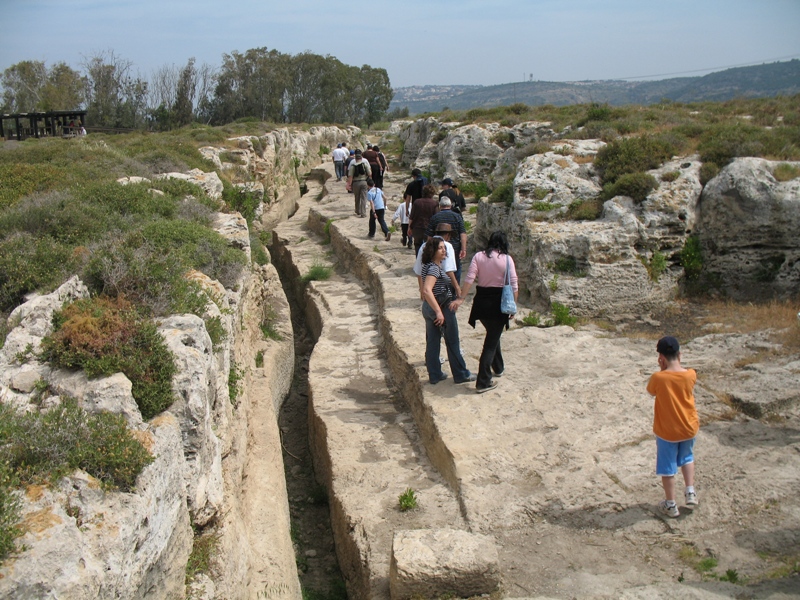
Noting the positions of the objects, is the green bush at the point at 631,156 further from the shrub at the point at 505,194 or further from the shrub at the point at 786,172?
the shrub at the point at 786,172

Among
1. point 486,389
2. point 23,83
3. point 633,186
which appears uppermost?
point 23,83

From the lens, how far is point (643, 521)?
542cm

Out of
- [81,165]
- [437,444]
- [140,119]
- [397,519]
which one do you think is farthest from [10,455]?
[140,119]

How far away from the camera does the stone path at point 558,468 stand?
4938 millimetres

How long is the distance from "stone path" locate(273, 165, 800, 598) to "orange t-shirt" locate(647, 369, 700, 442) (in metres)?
0.78

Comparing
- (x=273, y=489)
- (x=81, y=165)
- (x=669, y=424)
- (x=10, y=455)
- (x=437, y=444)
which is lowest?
(x=273, y=489)

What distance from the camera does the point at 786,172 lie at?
1095cm

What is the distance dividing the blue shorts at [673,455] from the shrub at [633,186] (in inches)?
276

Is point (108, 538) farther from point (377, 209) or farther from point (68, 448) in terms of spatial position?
point (377, 209)

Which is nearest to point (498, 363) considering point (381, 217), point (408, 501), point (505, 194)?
point (408, 501)

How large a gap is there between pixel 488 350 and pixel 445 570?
3083mm

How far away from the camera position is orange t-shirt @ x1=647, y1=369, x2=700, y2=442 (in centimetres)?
514

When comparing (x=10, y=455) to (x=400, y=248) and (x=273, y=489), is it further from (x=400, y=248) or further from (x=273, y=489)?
(x=400, y=248)

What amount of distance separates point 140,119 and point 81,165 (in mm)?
32288
